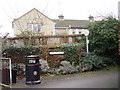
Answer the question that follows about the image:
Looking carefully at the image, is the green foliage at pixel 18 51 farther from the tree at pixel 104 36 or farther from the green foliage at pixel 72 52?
the tree at pixel 104 36

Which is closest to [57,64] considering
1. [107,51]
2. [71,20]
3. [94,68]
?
[94,68]

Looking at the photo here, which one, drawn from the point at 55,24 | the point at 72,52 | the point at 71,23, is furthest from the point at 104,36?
the point at 71,23

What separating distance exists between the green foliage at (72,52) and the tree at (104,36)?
1.21 metres

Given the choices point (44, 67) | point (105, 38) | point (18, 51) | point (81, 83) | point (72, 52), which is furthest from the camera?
point (105, 38)

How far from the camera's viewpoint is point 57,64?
16922mm

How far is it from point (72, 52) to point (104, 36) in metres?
2.12

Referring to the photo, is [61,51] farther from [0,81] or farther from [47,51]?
[0,81]

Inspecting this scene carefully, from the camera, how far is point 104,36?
1730cm

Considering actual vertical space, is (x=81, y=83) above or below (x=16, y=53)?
below

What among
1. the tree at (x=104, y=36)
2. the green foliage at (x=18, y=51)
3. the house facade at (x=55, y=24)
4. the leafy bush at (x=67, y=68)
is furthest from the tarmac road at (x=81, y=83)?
the house facade at (x=55, y=24)

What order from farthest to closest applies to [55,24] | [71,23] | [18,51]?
1. [71,23]
2. [55,24]
3. [18,51]

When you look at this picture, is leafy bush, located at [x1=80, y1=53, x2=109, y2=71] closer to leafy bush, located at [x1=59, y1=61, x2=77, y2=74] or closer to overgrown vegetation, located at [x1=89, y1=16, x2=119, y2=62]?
leafy bush, located at [x1=59, y1=61, x2=77, y2=74]

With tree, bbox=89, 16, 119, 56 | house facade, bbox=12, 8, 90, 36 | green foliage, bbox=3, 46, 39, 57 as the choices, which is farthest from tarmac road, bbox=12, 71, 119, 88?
house facade, bbox=12, 8, 90, 36

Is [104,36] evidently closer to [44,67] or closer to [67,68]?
[67,68]
